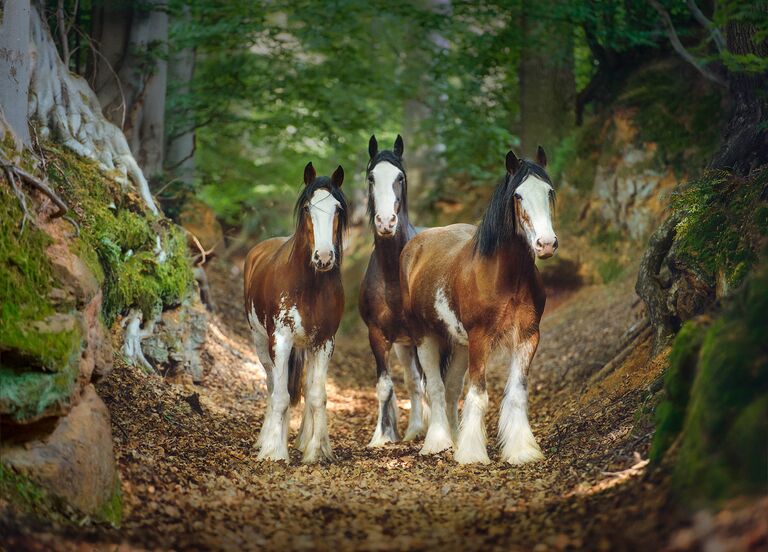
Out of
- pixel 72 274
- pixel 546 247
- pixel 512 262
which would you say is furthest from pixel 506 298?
pixel 72 274

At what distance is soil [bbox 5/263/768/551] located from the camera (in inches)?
194

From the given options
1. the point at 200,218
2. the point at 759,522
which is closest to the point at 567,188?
the point at 200,218

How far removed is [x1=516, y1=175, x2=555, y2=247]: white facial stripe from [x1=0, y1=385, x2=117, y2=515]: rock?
149 inches

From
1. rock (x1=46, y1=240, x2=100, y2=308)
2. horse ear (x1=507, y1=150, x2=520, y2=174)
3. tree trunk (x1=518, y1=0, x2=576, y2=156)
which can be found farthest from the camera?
tree trunk (x1=518, y1=0, x2=576, y2=156)

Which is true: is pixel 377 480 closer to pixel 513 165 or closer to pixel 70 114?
pixel 513 165

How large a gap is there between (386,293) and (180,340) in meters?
2.63

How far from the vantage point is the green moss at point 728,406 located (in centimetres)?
411

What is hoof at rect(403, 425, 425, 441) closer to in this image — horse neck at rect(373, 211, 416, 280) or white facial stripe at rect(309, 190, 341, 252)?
horse neck at rect(373, 211, 416, 280)

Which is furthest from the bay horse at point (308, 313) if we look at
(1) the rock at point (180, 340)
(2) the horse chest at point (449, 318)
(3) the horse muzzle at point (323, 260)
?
(1) the rock at point (180, 340)

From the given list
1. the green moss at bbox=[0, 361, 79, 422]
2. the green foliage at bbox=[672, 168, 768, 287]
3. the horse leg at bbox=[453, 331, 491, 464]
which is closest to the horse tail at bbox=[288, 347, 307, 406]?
the horse leg at bbox=[453, 331, 491, 464]

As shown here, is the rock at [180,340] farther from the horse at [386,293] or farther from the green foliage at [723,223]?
the green foliage at [723,223]

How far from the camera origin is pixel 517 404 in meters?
7.96

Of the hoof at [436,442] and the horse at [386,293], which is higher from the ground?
the horse at [386,293]

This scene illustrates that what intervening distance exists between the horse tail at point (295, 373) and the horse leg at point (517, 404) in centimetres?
226
